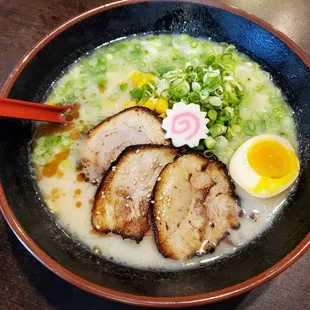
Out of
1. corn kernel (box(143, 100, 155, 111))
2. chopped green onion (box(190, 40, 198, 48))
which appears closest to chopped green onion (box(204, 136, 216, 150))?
corn kernel (box(143, 100, 155, 111))

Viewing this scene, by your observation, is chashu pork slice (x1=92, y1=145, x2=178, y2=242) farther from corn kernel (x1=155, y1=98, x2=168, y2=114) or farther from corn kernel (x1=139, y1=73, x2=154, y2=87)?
corn kernel (x1=139, y1=73, x2=154, y2=87)

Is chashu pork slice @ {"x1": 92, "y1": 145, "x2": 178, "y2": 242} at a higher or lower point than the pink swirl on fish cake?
lower

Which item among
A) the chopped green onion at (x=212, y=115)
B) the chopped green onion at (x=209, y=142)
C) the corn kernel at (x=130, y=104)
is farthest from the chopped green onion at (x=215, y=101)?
the corn kernel at (x=130, y=104)

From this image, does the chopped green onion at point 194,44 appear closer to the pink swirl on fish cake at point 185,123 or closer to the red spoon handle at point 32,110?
the pink swirl on fish cake at point 185,123

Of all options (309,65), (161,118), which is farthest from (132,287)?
(309,65)

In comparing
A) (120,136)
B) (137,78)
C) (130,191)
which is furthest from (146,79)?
(130,191)
